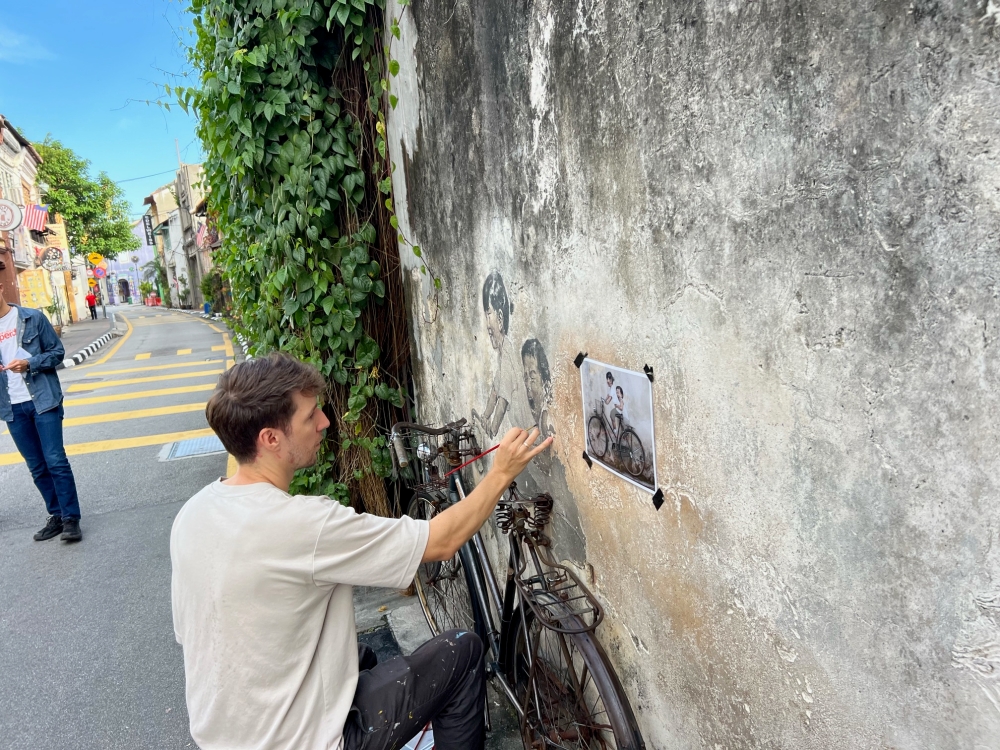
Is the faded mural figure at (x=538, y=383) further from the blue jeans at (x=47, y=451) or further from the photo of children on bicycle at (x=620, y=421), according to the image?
the blue jeans at (x=47, y=451)

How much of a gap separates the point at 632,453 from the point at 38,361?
461 centimetres

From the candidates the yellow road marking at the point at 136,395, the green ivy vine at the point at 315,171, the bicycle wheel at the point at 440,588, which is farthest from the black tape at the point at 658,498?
the yellow road marking at the point at 136,395

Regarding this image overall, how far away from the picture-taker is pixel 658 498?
1.67 meters

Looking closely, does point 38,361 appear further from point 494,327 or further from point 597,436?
point 597,436

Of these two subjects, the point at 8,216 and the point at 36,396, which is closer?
the point at 36,396

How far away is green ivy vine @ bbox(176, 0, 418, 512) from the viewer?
3236 millimetres

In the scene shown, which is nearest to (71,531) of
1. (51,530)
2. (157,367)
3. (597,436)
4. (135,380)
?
(51,530)

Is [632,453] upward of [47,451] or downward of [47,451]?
upward

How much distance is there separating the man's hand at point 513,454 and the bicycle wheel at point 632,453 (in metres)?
0.30

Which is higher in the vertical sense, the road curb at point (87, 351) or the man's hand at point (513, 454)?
the man's hand at point (513, 454)

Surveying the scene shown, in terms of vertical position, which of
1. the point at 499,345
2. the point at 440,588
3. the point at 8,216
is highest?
the point at 8,216

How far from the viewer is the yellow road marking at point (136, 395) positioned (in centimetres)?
1061

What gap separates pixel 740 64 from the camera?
1.20 meters

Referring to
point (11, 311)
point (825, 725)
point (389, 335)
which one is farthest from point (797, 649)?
point (11, 311)
